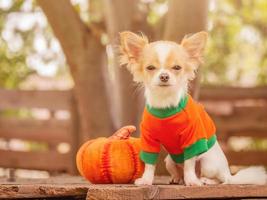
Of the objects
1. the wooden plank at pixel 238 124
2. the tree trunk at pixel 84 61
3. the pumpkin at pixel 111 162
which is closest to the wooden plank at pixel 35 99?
the wooden plank at pixel 238 124

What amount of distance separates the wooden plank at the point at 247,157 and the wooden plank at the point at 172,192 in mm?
4283

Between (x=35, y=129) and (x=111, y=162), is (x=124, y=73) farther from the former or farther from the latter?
(x=35, y=129)

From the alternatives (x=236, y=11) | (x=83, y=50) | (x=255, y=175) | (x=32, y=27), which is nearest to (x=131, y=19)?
(x=83, y=50)

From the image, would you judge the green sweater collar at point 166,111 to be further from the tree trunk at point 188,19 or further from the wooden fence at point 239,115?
the wooden fence at point 239,115

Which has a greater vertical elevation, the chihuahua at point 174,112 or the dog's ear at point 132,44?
the dog's ear at point 132,44

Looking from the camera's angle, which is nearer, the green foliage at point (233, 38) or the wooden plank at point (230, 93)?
the wooden plank at point (230, 93)

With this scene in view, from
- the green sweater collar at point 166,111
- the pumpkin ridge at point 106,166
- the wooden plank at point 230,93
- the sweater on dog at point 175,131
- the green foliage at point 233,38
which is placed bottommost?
the pumpkin ridge at point 106,166

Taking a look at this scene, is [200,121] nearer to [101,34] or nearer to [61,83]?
[101,34]

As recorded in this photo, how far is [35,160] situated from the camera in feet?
26.1

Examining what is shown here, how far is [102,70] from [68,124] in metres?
2.49

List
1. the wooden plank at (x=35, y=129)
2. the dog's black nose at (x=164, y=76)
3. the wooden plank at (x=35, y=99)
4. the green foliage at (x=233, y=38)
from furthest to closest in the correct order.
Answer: the green foliage at (x=233, y=38), the wooden plank at (x=35, y=129), the wooden plank at (x=35, y=99), the dog's black nose at (x=164, y=76)

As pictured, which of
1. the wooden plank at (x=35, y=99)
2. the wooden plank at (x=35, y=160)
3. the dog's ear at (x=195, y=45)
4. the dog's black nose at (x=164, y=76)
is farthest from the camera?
the wooden plank at (x=35, y=160)

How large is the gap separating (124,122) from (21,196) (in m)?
2.37

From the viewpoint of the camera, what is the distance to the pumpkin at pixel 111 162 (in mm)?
3254
